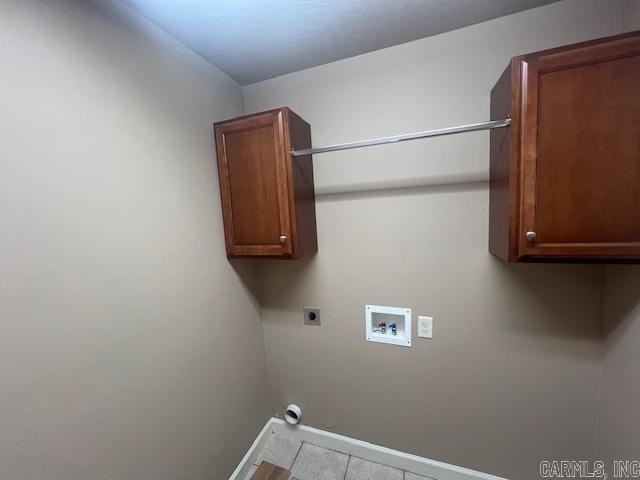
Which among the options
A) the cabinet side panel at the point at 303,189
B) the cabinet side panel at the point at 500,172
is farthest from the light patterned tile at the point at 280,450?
the cabinet side panel at the point at 500,172

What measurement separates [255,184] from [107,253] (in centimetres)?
67

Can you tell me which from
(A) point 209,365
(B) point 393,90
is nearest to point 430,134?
(B) point 393,90

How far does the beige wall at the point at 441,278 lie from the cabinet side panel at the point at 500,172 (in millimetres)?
62

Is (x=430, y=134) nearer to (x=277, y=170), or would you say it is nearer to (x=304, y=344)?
(x=277, y=170)

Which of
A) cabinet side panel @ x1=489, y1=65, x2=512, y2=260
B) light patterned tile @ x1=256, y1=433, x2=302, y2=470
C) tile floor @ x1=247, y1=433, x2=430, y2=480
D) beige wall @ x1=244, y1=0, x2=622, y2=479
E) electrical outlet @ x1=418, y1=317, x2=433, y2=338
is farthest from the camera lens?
light patterned tile @ x1=256, y1=433, x2=302, y2=470

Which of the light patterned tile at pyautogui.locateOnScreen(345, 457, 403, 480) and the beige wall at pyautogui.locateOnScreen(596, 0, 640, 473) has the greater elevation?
the beige wall at pyautogui.locateOnScreen(596, 0, 640, 473)

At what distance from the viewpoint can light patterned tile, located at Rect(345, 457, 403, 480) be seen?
143 centimetres

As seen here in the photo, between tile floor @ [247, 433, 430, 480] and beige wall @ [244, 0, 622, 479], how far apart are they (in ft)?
0.48

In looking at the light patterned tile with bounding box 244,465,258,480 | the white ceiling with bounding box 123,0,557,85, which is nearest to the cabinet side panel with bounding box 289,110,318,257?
the white ceiling with bounding box 123,0,557,85

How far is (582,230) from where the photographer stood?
33.3 inches

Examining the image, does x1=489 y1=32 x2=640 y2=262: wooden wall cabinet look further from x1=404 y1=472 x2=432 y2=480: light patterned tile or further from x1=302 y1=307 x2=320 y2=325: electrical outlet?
x1=404 y1=472 x2=432 y2=480: light patterned tile

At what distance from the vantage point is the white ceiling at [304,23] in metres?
0.99

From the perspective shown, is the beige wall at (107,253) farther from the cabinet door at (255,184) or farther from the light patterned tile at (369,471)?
the light patterned tile at (369,471)

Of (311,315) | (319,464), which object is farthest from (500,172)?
(319,464)
